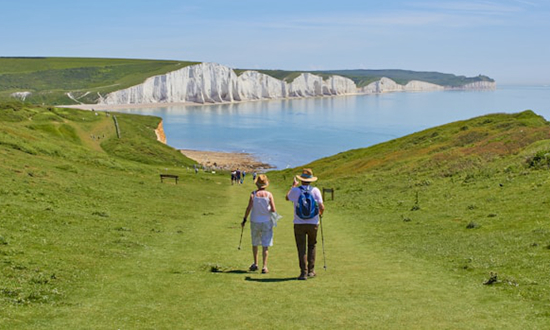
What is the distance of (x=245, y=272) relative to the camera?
1512 cm

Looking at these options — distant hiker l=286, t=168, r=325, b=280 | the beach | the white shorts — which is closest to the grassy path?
distant hiker l=286, t=168, r=325, b=280

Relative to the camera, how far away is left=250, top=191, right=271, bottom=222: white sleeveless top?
14.8m

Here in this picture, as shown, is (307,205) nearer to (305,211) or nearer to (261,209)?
(305,211)

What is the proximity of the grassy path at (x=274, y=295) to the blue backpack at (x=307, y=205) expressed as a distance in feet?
5.93

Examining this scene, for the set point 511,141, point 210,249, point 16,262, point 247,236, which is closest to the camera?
point 16,262

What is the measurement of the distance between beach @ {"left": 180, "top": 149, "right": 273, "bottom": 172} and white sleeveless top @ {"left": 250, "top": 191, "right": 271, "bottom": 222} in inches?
3487

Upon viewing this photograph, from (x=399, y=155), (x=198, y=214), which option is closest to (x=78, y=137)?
(x=399, y=155)

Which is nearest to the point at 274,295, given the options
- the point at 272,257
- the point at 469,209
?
the point at 272,257

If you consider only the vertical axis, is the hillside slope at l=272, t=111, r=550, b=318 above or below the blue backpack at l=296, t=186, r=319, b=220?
below

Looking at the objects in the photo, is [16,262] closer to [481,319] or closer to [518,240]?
[481,319]

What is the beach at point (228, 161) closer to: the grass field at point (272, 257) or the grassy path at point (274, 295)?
the grass field at point (272, 257)

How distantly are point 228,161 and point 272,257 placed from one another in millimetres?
103078

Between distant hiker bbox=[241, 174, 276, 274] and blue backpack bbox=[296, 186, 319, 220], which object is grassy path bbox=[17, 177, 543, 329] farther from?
blue backpack bbox=[296, 186, 319, 220]

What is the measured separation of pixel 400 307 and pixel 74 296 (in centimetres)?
740
